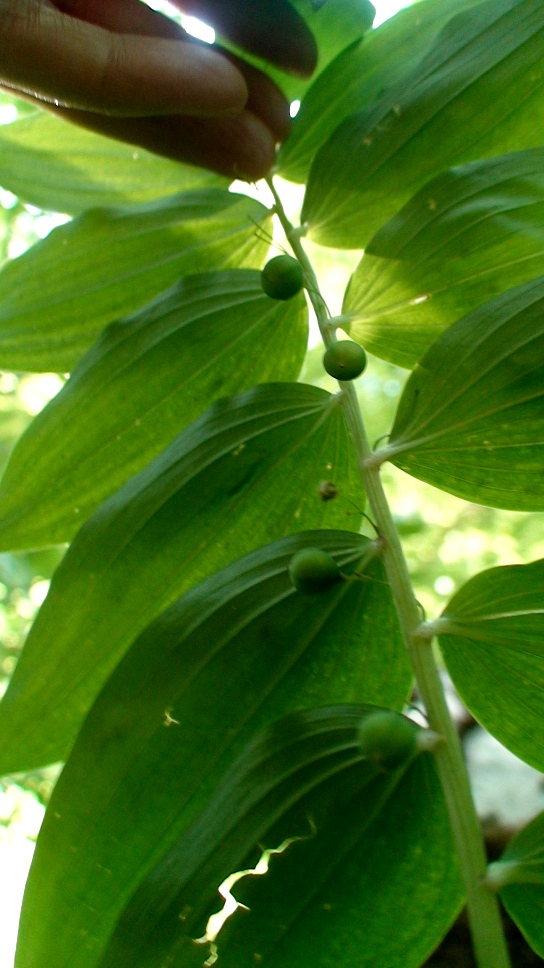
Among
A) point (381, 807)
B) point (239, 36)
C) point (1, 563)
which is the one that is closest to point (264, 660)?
point (381, 807)

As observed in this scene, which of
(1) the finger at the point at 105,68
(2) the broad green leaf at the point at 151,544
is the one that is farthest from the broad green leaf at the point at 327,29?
(2) the broad green leaf at the point at 151,544

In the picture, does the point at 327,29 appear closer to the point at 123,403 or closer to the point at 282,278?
the point at 282,278

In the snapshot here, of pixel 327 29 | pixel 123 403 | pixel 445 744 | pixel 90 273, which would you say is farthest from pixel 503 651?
pixel 327 29

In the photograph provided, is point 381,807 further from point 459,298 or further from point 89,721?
point 459,298

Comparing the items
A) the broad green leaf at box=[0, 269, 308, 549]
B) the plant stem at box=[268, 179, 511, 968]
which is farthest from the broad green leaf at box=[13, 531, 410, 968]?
the broad green leaf at box=[0, 269, 308, 549]

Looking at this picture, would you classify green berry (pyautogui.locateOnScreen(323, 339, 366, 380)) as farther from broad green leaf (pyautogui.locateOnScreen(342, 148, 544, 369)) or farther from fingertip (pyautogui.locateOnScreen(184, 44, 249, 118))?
fingertip (pyautogui.locateOnScreen(184, 44, 249, 118))

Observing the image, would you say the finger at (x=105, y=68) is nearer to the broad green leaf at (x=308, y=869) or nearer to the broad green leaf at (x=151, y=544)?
the broad green leaf at (x=151, y=544)
